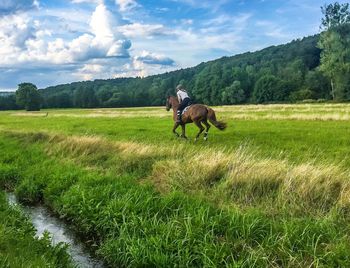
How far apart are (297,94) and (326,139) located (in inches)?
2958

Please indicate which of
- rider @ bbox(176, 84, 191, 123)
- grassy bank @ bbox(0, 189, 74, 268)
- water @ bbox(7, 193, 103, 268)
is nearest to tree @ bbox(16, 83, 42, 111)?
rider @ bbox(176, 84, 191, 123)

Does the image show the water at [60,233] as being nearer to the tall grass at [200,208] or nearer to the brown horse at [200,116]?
the tall grass at [200,208]

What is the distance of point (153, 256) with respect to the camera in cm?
714

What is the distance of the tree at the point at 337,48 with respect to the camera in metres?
68.2

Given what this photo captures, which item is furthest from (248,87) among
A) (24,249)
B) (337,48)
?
(24,249)

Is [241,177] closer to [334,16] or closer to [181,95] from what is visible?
[181,95]

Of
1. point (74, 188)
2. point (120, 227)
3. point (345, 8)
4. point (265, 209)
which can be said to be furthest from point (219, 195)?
point (345, 8)

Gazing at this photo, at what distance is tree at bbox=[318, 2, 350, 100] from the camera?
2685 inches

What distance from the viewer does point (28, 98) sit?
11094 centimetres

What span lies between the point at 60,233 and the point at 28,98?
4311 inches

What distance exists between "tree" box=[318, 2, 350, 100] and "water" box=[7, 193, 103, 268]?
6612cm

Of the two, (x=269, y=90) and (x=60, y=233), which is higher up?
(x=269, y=90)

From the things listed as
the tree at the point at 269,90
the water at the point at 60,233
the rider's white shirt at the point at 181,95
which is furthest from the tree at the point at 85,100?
the water at the point at 60,233

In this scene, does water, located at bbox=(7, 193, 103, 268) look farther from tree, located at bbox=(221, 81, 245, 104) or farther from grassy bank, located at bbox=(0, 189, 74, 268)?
tree, located at bbox=(221, 81, 245, 104)
